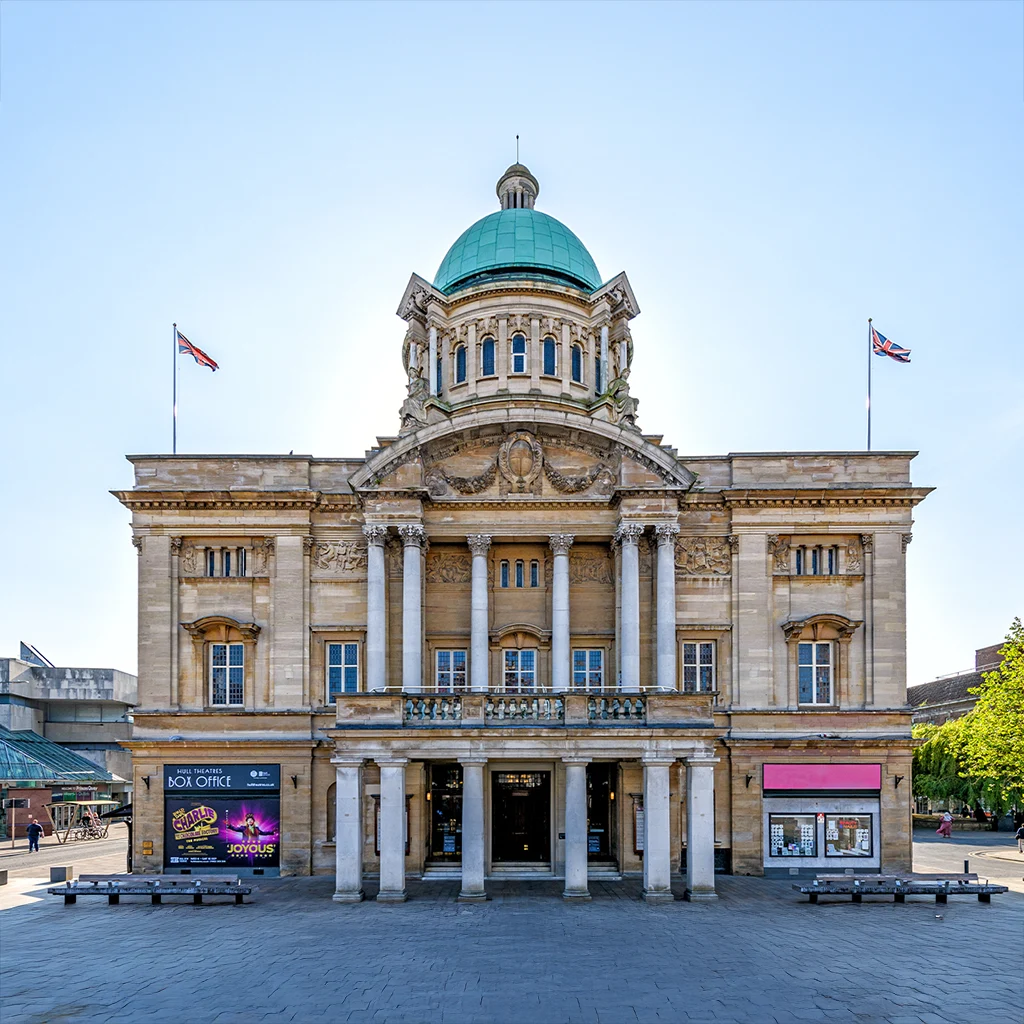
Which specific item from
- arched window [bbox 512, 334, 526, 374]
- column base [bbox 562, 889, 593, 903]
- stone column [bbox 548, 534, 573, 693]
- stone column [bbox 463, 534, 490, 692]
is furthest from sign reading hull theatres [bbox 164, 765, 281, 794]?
arched window [bbox 512, 334, 526, 374]

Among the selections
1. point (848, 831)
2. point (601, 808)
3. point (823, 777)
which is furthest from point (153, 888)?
point (848, 831)

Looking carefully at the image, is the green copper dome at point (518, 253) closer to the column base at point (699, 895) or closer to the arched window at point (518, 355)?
the arched window at point (518, 355)

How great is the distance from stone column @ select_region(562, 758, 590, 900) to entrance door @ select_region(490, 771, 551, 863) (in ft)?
16.1

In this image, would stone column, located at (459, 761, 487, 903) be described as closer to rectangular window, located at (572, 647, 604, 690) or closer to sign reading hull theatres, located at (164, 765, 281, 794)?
rectangular window, located at (572, 647, 604, 690)

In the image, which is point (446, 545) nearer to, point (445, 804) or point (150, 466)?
point (445, 804)

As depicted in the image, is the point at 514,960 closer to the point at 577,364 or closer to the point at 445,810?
the point at 445,810

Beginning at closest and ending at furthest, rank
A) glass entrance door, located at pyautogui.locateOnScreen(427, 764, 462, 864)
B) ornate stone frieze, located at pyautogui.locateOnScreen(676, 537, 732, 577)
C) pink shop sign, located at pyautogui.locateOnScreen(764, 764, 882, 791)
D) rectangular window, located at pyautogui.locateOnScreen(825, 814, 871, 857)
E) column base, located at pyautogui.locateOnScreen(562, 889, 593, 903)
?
column base, located at pyautogui.locateOnScreen(562, 889, 593, 903) → rectangular window, located at pyautogui.locateOnScreen(825, 814, 871, 857) → pink shop sign, located at pyautogui.locateOnScreen(764, 764, 882, 791) → glass entrance door, located at pyautogui.locateOnScreen(427, 764, 462, 864) → ornate stone frieze, located at pyautogui.locateOnScreen(676, 537, 732, 577)

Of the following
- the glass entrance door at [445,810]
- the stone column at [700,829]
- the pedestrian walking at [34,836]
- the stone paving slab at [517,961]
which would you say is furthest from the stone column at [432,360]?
the pedestrian walking at [34,836]

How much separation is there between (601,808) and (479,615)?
29.7ft

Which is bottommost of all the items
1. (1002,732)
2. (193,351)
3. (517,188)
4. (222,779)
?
(222,779)

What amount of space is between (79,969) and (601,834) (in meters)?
19.5

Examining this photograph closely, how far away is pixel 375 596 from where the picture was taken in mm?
33312

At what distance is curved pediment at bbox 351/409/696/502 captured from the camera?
3350 centimetres

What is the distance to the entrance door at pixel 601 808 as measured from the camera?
33781 mm
